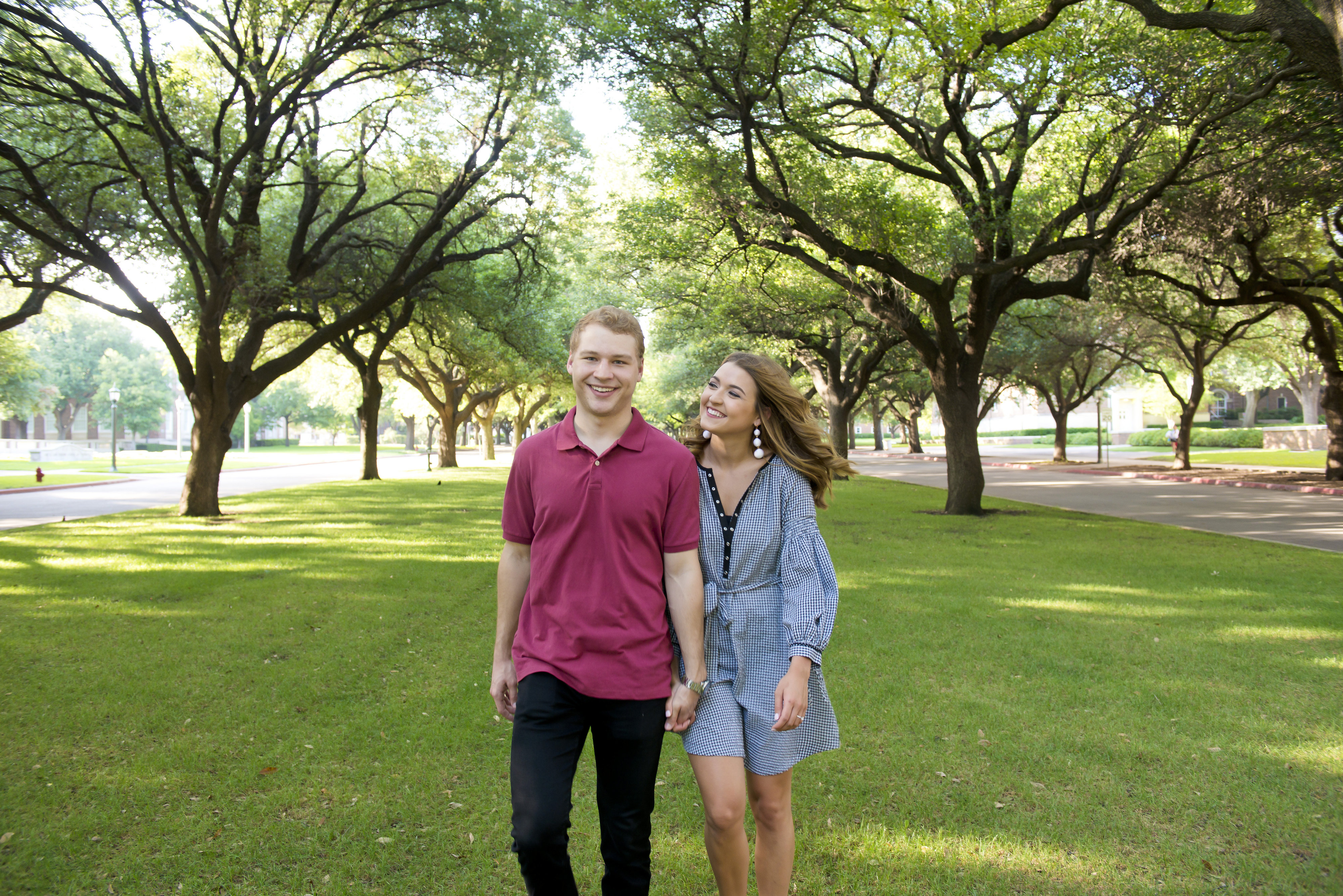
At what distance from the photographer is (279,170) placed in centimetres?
1537

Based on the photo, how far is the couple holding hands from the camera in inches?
98.8

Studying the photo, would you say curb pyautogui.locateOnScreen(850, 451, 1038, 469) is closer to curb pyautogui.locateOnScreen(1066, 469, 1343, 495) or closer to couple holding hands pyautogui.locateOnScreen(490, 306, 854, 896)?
curb pyautogui.locateOnScreen(1066, 469, 1343, 495)

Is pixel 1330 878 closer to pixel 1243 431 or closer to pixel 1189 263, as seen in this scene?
pixel 1189 263

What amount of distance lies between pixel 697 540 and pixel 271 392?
91578 mm

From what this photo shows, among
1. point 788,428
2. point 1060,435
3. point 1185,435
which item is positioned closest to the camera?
point 788,428

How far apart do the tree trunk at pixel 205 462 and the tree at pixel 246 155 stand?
0.04 meters

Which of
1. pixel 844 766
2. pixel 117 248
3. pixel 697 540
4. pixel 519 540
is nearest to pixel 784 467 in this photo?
pixel 697 540

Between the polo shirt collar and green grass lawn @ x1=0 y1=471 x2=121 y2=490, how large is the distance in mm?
29389

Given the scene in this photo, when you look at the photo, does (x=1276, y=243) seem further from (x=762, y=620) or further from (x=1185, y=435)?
(x=762, y=620)

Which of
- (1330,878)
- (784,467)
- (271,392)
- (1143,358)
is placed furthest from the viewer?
(271,392)

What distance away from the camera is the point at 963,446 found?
16953 millimetres

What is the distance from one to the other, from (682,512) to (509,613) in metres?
0.66

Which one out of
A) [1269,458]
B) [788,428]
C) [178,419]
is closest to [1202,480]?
[1269,458]

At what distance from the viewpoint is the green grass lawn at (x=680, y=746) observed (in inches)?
139
